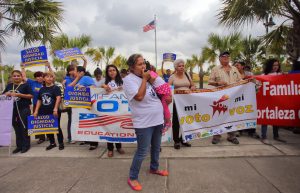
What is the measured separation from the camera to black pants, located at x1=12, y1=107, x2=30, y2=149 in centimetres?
522

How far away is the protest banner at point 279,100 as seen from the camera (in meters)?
5.16

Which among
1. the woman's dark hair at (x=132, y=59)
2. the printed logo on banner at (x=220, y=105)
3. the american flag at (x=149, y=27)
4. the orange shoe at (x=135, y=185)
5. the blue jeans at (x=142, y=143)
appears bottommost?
the orange shoe at (x=135, y=185)

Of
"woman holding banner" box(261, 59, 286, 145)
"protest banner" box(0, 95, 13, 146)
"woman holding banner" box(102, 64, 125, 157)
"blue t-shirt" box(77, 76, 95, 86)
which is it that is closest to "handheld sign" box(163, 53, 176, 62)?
"woman holding banner" box(261, 59, 286, 145)

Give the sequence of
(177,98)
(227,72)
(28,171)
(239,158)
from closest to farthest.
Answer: (28,171) → (239,158) → (177,98) → (227,72)

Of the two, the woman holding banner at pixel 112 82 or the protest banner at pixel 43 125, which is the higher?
the woman holding banner at pixel 112 82

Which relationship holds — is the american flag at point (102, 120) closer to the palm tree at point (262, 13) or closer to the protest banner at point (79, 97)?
the protest banner at point (79, 97)

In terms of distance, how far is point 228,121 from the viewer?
17.1 ft

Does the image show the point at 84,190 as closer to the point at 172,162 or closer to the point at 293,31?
the point at 172,162

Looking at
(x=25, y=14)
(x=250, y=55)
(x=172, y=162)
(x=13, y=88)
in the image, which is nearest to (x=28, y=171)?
(x=13, y=88)

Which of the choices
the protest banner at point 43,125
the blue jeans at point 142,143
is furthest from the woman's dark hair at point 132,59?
the protest banner at point 43,125

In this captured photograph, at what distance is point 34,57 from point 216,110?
3988mm

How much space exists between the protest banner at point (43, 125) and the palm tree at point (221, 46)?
14.6m

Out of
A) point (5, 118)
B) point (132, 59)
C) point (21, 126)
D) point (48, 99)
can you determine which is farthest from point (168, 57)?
point (132, 59)

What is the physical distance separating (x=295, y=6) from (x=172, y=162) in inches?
224
